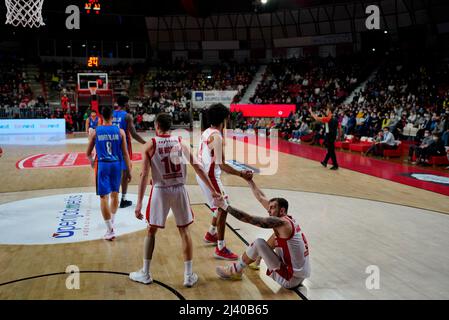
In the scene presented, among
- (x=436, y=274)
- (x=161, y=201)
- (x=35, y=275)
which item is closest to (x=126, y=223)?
(x=35, y=275)

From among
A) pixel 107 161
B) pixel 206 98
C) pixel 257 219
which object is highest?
pixel 206 98

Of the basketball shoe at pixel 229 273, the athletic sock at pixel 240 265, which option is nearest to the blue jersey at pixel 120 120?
the basketball shoe at pixel 229 273

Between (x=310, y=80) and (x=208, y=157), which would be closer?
(x=208, y=157)

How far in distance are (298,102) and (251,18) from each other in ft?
35.4

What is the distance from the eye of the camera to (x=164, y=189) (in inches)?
163

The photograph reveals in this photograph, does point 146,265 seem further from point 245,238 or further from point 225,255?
point 245,238

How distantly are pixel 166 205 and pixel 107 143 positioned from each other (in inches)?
76.3

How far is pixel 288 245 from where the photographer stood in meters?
3.91

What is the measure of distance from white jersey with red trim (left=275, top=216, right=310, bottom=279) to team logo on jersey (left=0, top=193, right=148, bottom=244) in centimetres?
278

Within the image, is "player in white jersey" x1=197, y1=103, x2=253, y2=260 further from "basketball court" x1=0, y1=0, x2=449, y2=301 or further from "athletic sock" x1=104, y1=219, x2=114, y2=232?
"athletic sock" x1=104, y1=219, x2=114, y2=232

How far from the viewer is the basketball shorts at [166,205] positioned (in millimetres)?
4082

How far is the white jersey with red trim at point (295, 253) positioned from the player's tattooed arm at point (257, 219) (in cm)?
18

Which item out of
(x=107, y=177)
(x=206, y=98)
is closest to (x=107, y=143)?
(x=107, y=177)

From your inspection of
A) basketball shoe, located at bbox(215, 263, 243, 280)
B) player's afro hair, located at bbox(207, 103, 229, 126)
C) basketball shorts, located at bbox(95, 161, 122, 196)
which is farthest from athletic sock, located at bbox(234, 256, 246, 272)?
basketball shorts, located at bbox(95, 161, 122, 196)
